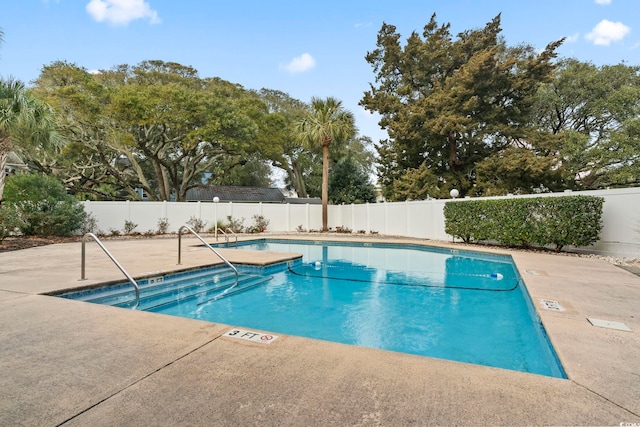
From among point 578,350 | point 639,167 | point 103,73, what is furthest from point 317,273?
point 103,73

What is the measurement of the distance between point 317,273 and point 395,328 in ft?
12.4

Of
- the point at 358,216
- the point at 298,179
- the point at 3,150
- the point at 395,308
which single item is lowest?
the point at 395,308

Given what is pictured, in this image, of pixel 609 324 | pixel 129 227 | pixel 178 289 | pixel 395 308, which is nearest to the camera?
pixel 609 324

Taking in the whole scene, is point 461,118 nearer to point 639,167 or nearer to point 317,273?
point 639,167

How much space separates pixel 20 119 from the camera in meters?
9.30

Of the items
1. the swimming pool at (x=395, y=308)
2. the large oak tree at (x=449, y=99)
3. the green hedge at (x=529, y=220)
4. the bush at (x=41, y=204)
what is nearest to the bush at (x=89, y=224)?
the bush at (x=41, y=204)

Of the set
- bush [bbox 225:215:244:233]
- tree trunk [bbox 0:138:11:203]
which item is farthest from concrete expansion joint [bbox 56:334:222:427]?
bush [bbox 225:215:244:233]

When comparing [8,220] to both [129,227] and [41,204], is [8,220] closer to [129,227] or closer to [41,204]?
[41,204]

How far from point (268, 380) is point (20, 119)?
11.4 m

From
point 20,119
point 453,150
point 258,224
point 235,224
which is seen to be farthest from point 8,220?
point 453,150

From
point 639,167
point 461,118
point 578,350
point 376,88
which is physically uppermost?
point 376,88

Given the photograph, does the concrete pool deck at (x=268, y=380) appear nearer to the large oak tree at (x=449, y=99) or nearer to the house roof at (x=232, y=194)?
the large oak tree at (x=449, y=99)

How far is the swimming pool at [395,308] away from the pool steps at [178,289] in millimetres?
34

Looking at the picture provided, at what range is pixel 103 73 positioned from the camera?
22500 millimetres
